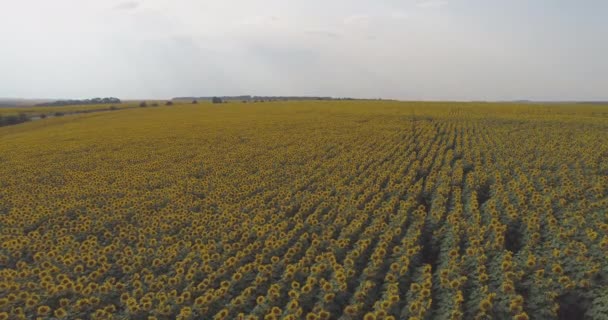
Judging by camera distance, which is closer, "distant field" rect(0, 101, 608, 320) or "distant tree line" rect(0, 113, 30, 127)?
"distant field" rect(0, 101, 608, 320)

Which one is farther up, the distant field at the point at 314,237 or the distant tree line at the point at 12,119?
the distant tree line at the point at 12,119

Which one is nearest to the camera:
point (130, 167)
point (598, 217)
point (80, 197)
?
point (598, 217)

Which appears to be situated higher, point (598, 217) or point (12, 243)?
point (598, 217)

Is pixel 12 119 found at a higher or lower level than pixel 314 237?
higher

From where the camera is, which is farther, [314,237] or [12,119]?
[12,119]

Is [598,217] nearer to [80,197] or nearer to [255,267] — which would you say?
[255,267]

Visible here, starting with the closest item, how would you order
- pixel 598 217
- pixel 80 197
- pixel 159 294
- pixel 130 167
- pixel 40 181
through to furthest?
pixel 159 294 < pixel 598 217 < pixel 80 197 < pixel 40 181 < pixel 130 167

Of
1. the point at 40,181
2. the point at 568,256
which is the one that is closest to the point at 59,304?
the point at 568,256

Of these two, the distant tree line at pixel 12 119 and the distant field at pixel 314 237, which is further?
the distant tree line at pixel 12 119
